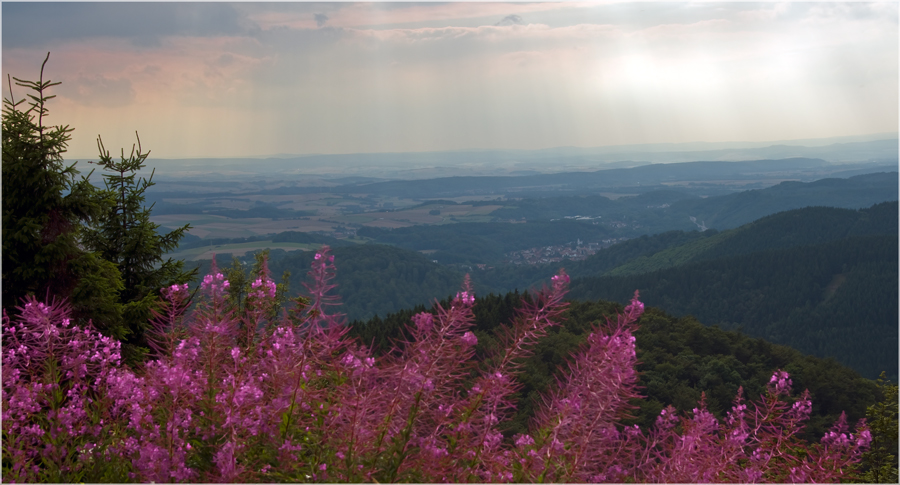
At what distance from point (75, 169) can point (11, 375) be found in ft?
23.9

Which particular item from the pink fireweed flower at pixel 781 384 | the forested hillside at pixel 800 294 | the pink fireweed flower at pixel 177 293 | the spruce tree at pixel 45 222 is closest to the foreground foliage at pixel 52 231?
the spruce tree at pixel 45 222

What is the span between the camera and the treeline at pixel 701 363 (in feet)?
108

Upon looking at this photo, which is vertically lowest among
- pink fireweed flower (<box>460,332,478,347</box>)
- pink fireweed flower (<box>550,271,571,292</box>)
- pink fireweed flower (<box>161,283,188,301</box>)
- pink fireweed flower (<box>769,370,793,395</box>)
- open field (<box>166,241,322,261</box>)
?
open field (<box>166,241,322,261</box>)

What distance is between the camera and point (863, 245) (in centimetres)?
11656

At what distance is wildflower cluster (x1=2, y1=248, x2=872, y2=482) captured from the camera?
164 inches

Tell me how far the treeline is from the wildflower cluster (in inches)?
923

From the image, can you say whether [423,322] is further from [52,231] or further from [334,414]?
[52,231]

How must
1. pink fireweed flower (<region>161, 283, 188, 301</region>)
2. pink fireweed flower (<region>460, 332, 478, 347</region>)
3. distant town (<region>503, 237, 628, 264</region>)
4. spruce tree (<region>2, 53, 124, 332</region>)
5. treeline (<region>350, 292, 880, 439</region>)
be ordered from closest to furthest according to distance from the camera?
pink fireweed flower (<region>460, 332, 478, 347</region>), pink fireweed flower (<region>161, 283, 188, 301</region>), spruce tree (<region>2, 53, 124, 332</region>), treeline (<region>350, 292, 880, 439</region>), distant town (<region>503, 237, 628, 264</region>)

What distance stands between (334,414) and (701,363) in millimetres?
38863

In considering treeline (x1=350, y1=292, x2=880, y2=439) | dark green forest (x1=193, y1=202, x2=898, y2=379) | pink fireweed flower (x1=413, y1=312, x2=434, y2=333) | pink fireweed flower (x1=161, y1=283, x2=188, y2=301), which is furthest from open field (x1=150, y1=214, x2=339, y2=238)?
pink fireweed flower (x1=413, y1=312, x2=434, y2=333)

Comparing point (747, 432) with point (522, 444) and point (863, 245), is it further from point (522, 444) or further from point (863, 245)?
point (863, 245)

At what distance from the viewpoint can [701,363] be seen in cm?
3869

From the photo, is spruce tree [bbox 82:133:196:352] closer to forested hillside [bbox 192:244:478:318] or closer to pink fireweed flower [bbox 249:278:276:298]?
pink fireweed flower [bbox 249:278:276:298]

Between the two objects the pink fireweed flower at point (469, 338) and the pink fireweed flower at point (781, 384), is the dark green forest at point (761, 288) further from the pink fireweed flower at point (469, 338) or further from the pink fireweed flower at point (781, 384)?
the pink fireweed flower at point (469, 338)
